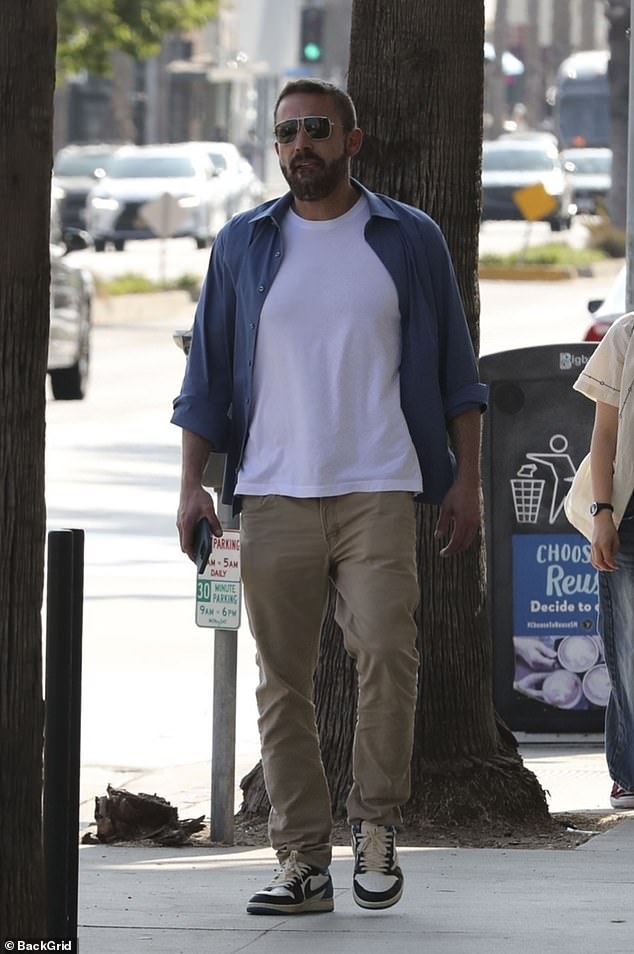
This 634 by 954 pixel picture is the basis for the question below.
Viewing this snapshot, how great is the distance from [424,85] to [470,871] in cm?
227

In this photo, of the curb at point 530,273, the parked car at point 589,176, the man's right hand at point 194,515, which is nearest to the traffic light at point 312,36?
the curb at point 530,273

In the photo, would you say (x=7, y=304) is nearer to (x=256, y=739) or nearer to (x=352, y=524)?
(x=352, y=524)

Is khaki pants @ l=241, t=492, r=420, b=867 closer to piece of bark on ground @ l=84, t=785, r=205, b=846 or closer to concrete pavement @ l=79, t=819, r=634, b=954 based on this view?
concrete pavement @ l=79, t=819, r=634, b=954

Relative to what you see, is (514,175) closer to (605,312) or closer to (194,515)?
(605,312)

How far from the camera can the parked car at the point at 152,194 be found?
38.9 m

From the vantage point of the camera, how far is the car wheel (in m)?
21.2

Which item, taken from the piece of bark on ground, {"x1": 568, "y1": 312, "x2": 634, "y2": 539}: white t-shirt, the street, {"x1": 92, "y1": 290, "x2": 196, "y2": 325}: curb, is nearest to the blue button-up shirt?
{"x1": 568, "y1": 312, "x2": 634, "y2": 539}: white t-shirt

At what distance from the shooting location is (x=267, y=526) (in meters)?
5.42

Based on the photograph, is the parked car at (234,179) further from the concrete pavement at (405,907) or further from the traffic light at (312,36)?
the concrete pavement at (405,907)

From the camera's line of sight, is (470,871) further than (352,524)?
Yes

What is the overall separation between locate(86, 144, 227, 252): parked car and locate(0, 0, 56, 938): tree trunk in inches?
1347

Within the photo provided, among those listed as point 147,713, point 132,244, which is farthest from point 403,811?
point 132,244

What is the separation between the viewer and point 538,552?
338 inches

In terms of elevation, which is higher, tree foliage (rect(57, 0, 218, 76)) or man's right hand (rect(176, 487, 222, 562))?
tree foliage (rect(57, 0, 218, 76))
